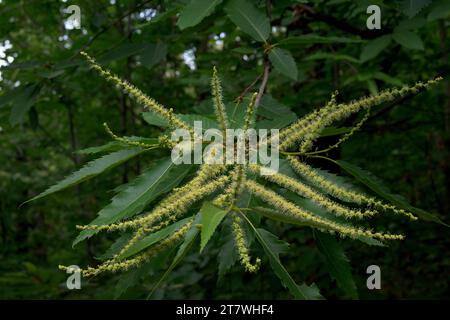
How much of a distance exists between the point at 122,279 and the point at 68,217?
385cm

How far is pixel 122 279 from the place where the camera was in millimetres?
1650

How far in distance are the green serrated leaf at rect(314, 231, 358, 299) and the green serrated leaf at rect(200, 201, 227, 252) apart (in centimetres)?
63

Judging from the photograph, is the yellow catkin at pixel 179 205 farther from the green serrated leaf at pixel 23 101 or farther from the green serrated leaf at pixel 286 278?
the green serrated leaf at pixel 23 101

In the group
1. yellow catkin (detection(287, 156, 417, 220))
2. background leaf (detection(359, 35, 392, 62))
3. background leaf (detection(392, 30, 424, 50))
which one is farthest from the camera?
background leaf (detection(359, 35, 392, 62))

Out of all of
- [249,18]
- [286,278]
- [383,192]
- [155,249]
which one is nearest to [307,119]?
[383,192]

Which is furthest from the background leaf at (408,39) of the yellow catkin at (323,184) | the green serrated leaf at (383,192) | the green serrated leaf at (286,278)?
the green serrated leaf at (286,278)

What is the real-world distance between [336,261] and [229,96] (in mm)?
1633

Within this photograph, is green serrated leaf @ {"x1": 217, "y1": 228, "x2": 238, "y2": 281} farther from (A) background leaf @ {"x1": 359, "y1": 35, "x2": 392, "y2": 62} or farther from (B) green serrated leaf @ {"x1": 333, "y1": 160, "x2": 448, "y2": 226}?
(A) background leaf @ {"x1": 359, "y1": 35, "x2": 392, "y2": 62}

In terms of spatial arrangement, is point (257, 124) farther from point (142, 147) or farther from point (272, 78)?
point (272, 78)

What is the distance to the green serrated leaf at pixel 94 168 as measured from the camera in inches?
59.2

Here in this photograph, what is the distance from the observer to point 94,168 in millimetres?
1575

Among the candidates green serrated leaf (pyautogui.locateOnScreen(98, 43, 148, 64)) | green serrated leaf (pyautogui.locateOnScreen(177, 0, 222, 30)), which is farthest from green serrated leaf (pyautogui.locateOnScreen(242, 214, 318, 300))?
green serrated leaf (pyautogui.locateOnScreen(98, 43, 148, 64))

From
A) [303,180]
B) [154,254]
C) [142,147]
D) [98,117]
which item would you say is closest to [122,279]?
[154,254]

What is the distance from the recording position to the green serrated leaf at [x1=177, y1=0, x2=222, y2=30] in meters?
1.91
